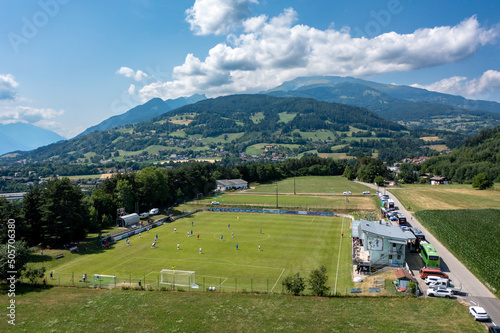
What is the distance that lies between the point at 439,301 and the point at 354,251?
12.1m

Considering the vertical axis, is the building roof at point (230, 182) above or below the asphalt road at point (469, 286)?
above

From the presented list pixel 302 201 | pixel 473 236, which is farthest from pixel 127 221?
pixel 473 236

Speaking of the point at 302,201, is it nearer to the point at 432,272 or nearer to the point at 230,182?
the point at 230,182

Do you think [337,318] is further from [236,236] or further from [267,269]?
[236,236]

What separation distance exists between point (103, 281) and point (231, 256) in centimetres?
1488

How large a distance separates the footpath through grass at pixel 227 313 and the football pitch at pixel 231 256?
346 cm

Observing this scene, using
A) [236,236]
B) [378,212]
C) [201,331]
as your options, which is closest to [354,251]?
[236,236]

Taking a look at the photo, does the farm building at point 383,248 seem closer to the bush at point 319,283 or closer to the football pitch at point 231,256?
the football pitch at point 231,256

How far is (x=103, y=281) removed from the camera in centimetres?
3108

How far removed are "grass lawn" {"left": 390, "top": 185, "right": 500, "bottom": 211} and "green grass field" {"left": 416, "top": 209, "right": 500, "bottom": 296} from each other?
21.2ft

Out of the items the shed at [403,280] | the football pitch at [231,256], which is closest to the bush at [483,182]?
the football pitch at [231,256]

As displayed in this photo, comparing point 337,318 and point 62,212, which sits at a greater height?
point 62,212

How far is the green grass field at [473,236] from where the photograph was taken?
104 ft

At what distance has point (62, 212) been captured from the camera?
4472cm
